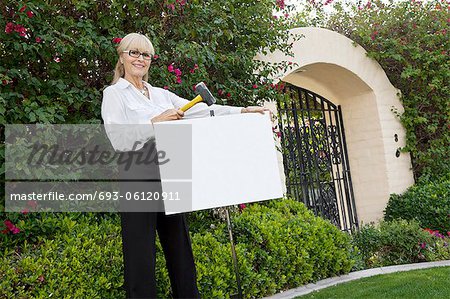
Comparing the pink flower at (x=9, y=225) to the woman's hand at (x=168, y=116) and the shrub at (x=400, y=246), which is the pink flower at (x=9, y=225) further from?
the shrub at (x=400, y=246)

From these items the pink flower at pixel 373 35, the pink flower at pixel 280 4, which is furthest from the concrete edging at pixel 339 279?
the pink flower at pixel 373 35

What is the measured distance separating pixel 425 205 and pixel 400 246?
1.34 m

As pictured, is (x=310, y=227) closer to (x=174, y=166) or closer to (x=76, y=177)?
(x=76, y=177)

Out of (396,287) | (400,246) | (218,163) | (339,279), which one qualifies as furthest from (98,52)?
(400,246)

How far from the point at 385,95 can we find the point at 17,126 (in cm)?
529

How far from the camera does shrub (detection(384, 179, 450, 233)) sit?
5973 mm

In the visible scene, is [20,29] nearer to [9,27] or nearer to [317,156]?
[9,27]

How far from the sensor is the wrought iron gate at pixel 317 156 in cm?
628

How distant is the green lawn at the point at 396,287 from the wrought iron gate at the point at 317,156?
2.42 meters

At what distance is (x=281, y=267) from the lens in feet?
12.1

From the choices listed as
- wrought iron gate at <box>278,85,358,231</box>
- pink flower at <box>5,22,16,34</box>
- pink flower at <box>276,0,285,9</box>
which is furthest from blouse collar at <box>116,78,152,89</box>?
wrought iron gate at <box>278,85,358,231</box>

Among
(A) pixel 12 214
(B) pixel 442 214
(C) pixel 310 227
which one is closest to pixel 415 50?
(B) pixel 442 214

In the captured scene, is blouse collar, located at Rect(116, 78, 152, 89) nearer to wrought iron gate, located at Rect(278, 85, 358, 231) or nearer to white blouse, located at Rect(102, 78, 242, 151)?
white blouse, located at Rect(102, 78, 242, 151)

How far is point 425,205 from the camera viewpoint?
618cm
